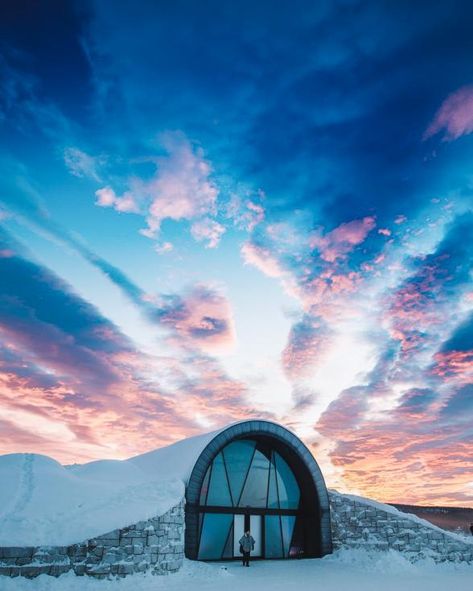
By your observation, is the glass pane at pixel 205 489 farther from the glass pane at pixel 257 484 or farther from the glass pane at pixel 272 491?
the glass pane at pixel 272 491

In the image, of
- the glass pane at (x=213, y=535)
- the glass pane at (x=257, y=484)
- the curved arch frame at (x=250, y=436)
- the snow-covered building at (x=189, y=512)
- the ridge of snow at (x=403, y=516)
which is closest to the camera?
the snow-covered building at (x=189, y=512)

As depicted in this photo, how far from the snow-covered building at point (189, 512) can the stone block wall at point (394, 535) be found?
0.13ft

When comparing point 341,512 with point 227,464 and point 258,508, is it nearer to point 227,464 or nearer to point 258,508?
point 258,508

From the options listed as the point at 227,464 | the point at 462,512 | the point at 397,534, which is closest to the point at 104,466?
the point at 227,464

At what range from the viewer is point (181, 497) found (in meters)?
16.3

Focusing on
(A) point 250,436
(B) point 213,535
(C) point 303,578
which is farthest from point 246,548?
(A) point 250,436

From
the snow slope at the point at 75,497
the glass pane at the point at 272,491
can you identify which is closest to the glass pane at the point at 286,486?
the glass pane at the point at 272,491

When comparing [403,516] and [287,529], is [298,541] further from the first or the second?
[403,516]

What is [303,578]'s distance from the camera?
14.4 meters

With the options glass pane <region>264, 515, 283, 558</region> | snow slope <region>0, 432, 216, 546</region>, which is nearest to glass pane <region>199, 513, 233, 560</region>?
glass pane <region>264, 515, 283, 558</region>

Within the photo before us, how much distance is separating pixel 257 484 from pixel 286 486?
167 cm

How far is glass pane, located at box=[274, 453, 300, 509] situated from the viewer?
21.4 metres

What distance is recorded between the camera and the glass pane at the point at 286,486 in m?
21.4

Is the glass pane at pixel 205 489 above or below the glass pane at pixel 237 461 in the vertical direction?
below
